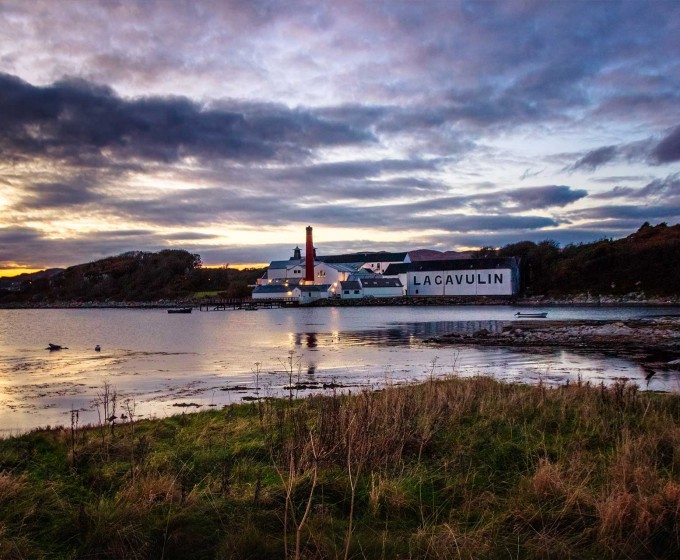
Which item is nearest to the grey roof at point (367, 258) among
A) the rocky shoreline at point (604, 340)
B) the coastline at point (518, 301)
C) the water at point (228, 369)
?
the coastline at point (518, 301)

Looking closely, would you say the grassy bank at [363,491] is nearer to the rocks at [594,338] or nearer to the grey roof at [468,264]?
the rocks at [594,338]

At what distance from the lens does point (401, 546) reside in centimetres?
509

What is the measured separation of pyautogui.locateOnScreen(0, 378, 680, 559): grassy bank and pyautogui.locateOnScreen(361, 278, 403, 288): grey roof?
356 ft

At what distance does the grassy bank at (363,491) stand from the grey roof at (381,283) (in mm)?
108460

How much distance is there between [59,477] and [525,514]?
5735mm

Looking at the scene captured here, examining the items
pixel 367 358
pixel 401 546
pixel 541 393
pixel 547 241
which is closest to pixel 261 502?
pixel 401 546

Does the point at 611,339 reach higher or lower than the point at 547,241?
lower

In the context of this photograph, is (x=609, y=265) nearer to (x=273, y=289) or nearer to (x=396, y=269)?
(x=396, y=269)

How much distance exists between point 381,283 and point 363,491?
372 feet

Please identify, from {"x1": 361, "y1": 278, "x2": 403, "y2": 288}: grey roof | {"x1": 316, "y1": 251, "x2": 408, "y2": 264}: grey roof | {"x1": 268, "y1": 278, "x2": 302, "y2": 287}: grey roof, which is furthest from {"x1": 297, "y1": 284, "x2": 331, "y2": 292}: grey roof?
{"x1": 316, "y1": 251, "x2": 408, "y2": 264}: grey roof

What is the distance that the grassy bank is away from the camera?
5.11 m

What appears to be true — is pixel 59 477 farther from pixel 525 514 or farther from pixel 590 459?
pixel 590 459

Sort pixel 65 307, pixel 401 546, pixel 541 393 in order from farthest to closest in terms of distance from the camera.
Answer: pixel 65 307 < pixel 541 393 < pixel 401 546

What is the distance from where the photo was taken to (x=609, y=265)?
4205 inches
